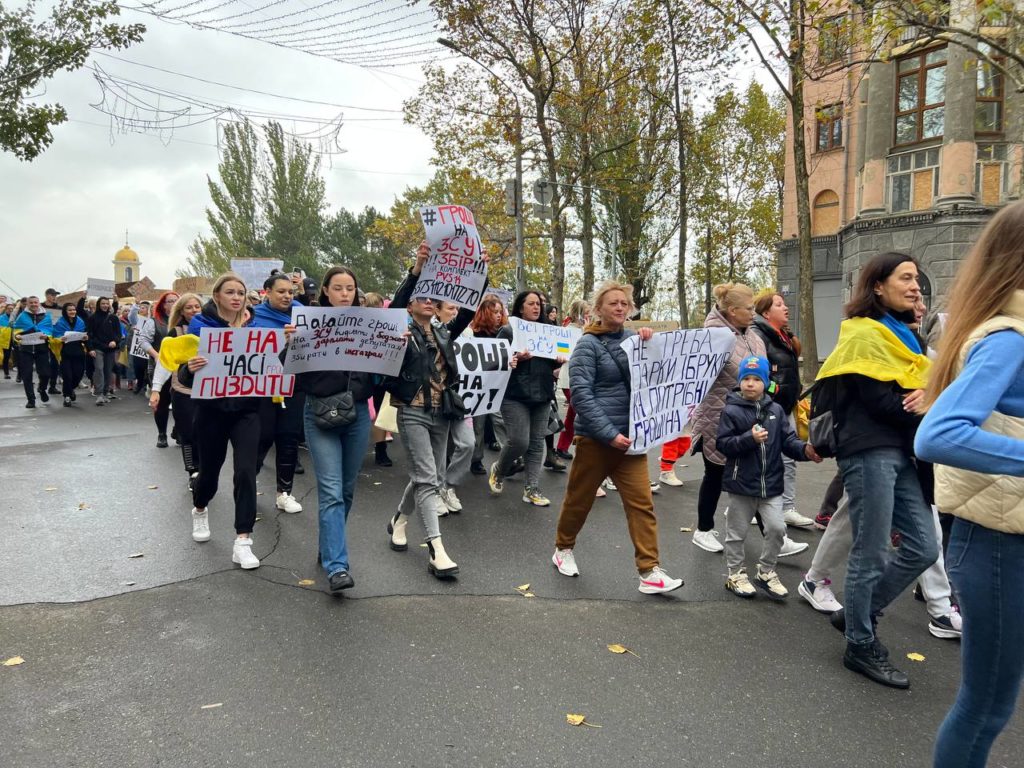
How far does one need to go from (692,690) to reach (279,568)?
2817mm

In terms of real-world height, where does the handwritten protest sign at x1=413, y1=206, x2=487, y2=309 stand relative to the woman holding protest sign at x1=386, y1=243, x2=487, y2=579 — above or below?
above

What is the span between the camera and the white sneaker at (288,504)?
21.0 ft

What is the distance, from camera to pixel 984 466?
199 centimetres

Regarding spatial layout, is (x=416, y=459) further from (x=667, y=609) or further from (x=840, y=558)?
(x=840, y=558)

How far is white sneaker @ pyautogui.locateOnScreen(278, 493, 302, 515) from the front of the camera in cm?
639


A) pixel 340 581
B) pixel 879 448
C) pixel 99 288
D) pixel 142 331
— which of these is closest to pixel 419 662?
pixel 340 581

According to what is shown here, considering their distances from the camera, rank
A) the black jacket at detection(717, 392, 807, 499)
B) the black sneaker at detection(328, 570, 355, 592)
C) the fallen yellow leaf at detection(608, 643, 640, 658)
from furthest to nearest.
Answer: the black jacket at detection(717, 392, 807, 499), the black sneaker at detection(328, 570, 355, 592), the fallen yellow leaf at detection(608, 643, 640, 658)

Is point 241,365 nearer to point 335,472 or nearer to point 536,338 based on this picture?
point 335,472

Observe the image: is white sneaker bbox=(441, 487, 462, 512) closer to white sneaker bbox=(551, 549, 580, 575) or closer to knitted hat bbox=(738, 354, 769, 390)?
white sneaker bbox=(551, 549, 580, 575)

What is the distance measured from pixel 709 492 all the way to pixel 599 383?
4.69 feet

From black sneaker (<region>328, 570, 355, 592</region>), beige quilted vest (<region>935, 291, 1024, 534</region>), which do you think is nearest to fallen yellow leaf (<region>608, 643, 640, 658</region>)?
black sneaker (<region>328, 570, 355, 592</region>)

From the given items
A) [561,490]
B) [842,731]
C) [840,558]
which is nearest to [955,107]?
[561,490]

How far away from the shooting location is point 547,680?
3461mm

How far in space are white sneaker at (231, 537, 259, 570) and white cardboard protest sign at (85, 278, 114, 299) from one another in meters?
14.7
